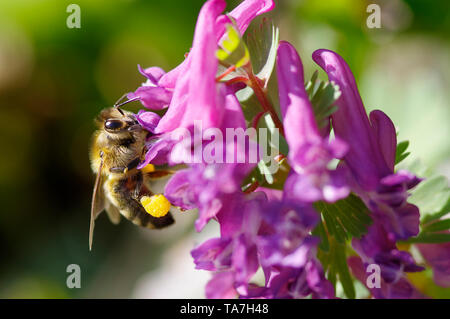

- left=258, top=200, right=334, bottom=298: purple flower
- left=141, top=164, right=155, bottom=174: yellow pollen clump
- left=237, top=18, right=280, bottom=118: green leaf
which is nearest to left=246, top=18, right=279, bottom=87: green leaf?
left=237, top=18, right=280, bottom=118: green leaf

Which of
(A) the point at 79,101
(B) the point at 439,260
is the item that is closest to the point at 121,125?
(B) the point at 439,260

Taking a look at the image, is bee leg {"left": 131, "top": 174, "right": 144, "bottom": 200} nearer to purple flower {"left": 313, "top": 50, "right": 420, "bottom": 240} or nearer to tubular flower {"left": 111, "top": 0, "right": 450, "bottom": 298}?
tubular flower {"left": 111, "top": 0, "right": 450, "bottom": 298}

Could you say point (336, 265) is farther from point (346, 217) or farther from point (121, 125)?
point (121, 125)

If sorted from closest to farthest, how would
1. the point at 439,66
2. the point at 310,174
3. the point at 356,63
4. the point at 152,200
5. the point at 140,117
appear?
the point at 310,174
the point at 140,117
the point at 152,200
the point at 356,63
the point at 439,66

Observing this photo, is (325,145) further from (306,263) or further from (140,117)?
(140,117)

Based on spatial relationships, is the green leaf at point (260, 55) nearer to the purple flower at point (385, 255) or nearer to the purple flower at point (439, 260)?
the purple flower at point (385, 255)

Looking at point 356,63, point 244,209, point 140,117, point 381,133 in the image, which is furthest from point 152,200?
point 356,63

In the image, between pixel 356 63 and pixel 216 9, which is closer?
pixel 216 9
